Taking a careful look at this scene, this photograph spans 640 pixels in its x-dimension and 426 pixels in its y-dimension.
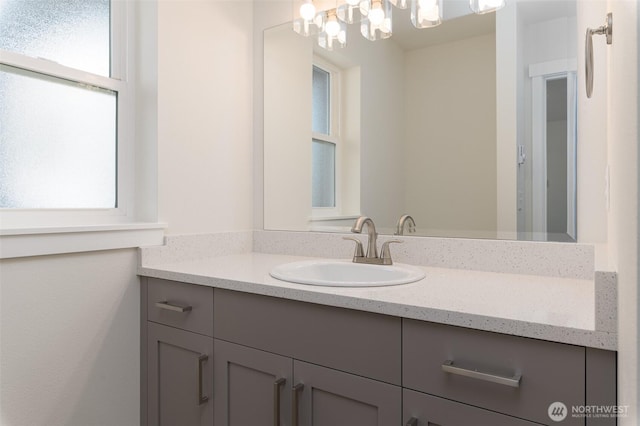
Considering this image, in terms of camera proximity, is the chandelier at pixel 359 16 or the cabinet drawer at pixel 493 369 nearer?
the cabinet drawer at pixel 493 369

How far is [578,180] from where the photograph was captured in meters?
1.28

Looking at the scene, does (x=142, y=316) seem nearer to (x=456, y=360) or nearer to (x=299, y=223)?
(x=299, y=223)

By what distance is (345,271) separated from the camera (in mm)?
1513

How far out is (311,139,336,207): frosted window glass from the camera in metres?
1.81

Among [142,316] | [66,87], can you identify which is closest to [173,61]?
[66,87]

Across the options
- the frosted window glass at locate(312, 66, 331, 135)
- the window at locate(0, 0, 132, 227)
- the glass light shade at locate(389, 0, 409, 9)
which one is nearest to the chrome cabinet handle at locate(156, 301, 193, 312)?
the window at locate(0, 0, 132, 227)

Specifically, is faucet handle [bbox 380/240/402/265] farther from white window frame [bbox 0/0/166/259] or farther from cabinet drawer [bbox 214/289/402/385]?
white window frame [bbox 0/0/166/259]

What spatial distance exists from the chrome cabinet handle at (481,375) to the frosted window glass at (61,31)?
5.12 feet

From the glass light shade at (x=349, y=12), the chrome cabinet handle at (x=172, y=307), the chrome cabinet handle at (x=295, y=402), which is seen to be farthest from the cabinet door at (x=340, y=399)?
the glass light shade at (x=349, y=12)

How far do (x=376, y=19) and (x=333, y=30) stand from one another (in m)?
0.21

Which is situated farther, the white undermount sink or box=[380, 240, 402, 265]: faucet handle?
box=[380, 240, 402, 265]: faucet handle

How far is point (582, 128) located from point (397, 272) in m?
0.73

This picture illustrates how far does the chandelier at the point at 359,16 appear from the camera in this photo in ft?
5.03

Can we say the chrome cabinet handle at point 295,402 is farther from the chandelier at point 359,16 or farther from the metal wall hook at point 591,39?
the chandelier at point 359,16
